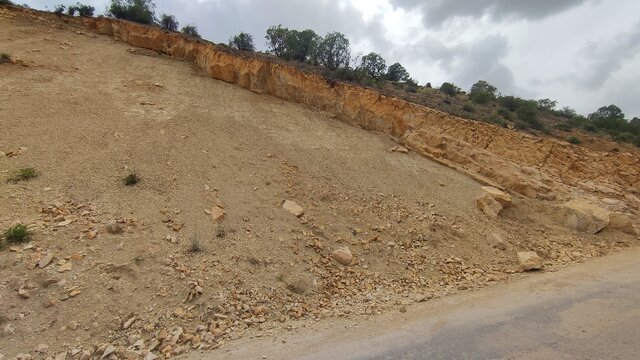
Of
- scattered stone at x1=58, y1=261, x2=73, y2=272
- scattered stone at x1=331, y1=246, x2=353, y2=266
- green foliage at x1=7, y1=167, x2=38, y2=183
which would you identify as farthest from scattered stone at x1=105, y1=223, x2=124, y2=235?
scattered stone at x1=331, y1=246, x2=353, y2=266

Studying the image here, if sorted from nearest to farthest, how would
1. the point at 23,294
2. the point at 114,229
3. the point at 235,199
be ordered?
the point at 23,294 < the point at 114,229 < the point at 235,199

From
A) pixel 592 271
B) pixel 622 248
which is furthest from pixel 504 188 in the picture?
pixel 592 271

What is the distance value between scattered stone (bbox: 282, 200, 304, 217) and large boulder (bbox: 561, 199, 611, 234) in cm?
672

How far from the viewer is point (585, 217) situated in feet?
32.0

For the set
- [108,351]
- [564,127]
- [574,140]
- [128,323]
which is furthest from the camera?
[564,127]

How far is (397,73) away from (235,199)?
81.8 feet

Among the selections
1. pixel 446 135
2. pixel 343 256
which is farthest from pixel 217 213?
pixel 446 135

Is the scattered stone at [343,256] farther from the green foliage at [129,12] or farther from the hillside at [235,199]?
the green foliage at [129,12]

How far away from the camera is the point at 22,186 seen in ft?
24.8

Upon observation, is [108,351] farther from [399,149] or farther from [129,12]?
[129,12]

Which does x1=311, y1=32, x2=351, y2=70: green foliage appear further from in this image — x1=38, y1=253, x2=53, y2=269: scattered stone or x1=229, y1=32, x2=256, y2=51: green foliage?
x1=38, y1=253, x2=53, y2=269: scattered stone

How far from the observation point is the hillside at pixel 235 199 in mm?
5699

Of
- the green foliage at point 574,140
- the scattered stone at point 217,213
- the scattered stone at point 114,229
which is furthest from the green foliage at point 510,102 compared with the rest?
the scattered stone at point 114,229

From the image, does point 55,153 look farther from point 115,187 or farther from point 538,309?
point 538,309
